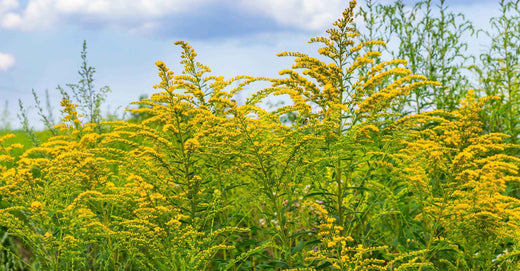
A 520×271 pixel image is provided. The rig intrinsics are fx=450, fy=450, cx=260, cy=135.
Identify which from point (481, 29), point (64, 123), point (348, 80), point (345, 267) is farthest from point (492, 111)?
point (64, 123)

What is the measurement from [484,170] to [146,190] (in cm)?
294

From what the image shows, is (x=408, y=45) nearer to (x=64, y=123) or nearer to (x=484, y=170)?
(x=484, y=170)

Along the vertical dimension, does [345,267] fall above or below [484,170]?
below

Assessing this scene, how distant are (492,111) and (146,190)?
227 inches

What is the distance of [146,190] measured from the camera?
3.87 metres

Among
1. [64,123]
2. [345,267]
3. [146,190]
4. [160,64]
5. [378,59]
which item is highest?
[378,59]

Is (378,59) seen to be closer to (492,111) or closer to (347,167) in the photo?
(492,111)

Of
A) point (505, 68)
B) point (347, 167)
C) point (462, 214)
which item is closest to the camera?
point (462, 214)

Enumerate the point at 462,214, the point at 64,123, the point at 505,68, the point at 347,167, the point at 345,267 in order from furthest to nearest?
1. the point at 505,68
2. the point at 64,123
3. the point at 347,167
4. the point at 462,214
5. the point at 345,267

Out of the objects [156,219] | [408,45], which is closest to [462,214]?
[156,219]

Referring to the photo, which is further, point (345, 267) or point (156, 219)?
point (156, 219)

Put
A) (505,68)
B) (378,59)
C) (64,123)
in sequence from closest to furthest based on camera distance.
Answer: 1. (64,123)
2. (378,59)
3. (505,68)

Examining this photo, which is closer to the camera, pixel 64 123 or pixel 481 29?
pixel 64 123

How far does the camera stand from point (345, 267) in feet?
11.1
